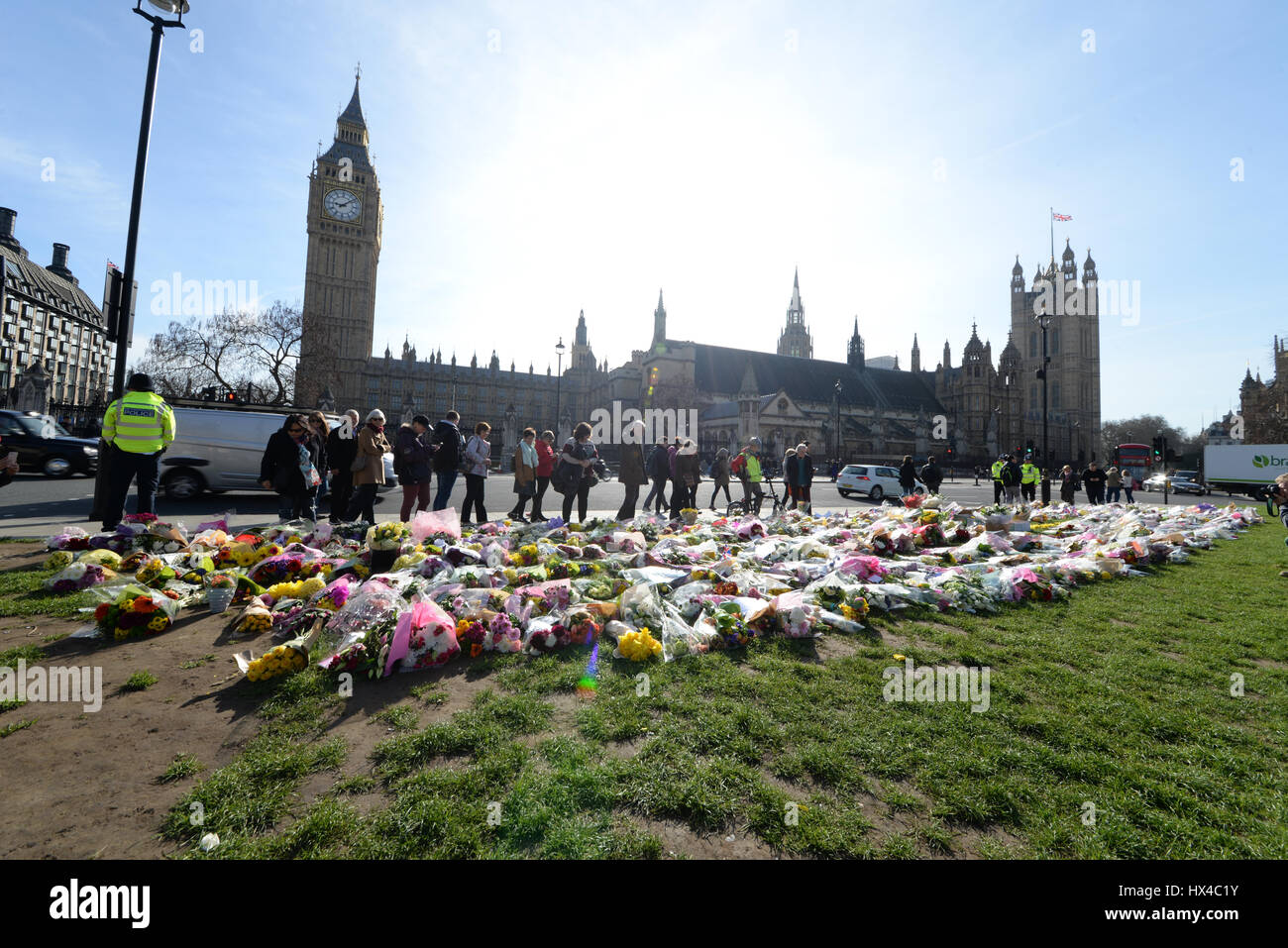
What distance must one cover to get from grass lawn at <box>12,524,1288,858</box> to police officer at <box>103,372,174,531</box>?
5.65 meters

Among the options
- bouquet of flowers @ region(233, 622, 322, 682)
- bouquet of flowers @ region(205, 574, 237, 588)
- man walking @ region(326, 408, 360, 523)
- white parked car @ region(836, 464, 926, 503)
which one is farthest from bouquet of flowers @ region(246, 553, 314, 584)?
white parked car @ region(836, 464, 926, 503)

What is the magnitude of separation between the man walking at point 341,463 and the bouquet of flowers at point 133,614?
4390mm

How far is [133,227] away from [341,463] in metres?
4.20

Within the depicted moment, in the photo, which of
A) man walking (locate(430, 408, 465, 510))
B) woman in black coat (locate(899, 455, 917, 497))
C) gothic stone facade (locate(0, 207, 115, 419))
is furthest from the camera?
gothic stone facade (locate(0, 207, 115, 419))

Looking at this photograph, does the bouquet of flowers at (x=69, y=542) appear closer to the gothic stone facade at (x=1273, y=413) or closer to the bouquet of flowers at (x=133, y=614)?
the bouquet of flowers at (x=133, y=614)

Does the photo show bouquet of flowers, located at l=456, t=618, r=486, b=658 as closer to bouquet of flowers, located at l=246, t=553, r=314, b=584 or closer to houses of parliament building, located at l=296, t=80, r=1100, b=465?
bouquet of flowers, located at l=246, t=553, r=314, b=584

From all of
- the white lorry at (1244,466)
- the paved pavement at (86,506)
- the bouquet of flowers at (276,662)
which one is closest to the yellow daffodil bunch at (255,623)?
the bouquet of flowers at (276,662)

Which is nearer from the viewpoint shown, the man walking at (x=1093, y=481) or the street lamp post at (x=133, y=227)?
the street lamp post at (x=133, y=227)

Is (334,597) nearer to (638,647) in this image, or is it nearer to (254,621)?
(254,621)

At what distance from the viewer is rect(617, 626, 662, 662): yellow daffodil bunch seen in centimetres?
422

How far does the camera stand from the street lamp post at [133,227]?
7.55m

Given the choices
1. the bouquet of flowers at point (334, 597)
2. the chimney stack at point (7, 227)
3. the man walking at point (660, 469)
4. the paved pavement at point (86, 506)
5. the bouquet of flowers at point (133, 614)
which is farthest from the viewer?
the chimney stack at point (7, 227)

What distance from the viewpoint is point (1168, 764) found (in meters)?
2.86
